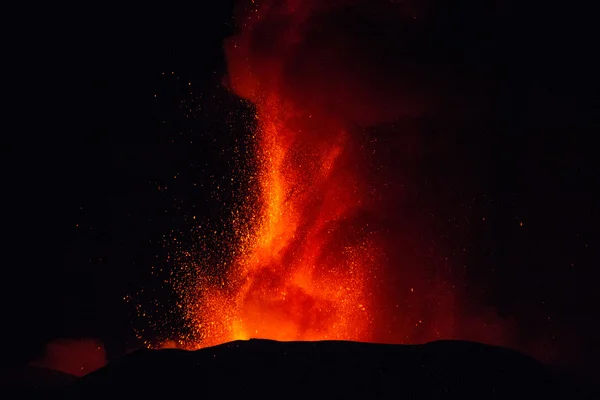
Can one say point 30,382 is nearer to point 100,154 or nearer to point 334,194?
point 334,194

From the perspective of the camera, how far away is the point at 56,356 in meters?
10.4

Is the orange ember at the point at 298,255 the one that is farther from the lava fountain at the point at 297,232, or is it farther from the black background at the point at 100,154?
the black background at the point at 100,154

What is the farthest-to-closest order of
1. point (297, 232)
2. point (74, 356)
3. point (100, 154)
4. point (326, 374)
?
point (100, 154) < point (74, 356) < point (297, 232) < point (326, 374)

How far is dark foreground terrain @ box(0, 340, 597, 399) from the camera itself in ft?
13.0

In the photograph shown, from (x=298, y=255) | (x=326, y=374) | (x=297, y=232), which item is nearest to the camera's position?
(x=326, y=374)

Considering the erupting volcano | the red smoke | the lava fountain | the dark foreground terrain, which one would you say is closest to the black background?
the red smoke

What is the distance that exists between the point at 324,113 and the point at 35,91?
19.3 ft

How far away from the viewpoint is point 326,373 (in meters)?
4.12

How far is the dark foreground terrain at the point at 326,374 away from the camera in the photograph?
13.0 ft

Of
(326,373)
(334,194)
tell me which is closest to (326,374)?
(326,373)

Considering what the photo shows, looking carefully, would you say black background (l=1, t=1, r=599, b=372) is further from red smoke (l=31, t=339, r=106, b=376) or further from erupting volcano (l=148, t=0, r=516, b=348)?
erupting volcano (l=148, t=0, r=516, b=348)

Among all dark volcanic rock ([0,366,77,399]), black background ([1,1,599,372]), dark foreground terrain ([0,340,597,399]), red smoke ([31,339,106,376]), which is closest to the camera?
dark foreground terrain ([0,340,597,399])

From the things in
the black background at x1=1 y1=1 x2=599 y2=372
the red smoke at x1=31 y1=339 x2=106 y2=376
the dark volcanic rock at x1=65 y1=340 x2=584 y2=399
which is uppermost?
the black background at x1=1 y1=1 x2=599 y2=372

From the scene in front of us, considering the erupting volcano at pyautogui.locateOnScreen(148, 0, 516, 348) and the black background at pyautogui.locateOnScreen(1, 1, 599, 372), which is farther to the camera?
the black background at pyautogui.locateOnScreen(1, 1, 599, 372)
